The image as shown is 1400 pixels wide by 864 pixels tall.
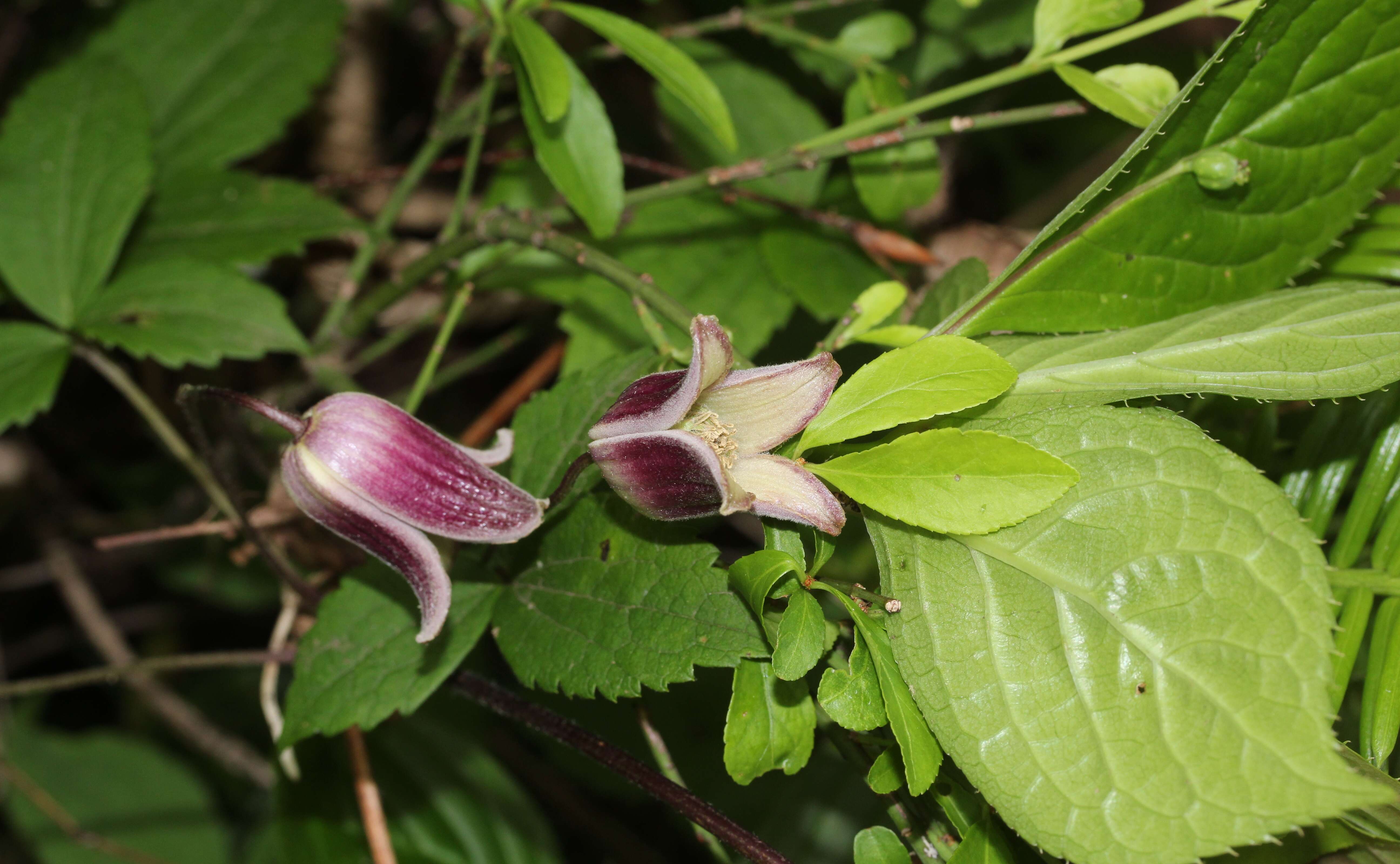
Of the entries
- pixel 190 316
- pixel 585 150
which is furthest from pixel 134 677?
pixel 585 150

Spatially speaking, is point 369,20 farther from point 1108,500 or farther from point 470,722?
point 1108,500

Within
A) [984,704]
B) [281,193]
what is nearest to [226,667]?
[281,193]

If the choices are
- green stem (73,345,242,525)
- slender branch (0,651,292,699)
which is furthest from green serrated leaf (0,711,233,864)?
green stem (73,345,242,525)

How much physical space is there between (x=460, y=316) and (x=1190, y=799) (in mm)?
1749

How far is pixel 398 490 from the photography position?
1.00 meters

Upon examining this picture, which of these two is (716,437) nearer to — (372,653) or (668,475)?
(668,475)

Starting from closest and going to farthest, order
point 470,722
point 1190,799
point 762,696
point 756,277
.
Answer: point 1190,799 → point 762,696 → point 756,277 → point 470,722

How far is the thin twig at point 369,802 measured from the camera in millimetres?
1514

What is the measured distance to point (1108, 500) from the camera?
901 mm

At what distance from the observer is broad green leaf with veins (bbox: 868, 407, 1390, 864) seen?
797mm

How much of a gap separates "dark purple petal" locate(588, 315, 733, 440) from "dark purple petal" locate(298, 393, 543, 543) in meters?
0.15

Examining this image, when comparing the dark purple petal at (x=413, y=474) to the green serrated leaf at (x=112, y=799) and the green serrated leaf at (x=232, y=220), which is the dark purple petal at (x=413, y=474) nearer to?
the green serrated leaf at (x=232, y=220)

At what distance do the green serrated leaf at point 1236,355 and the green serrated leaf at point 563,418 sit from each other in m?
0.42

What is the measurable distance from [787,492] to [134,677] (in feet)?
7.08
